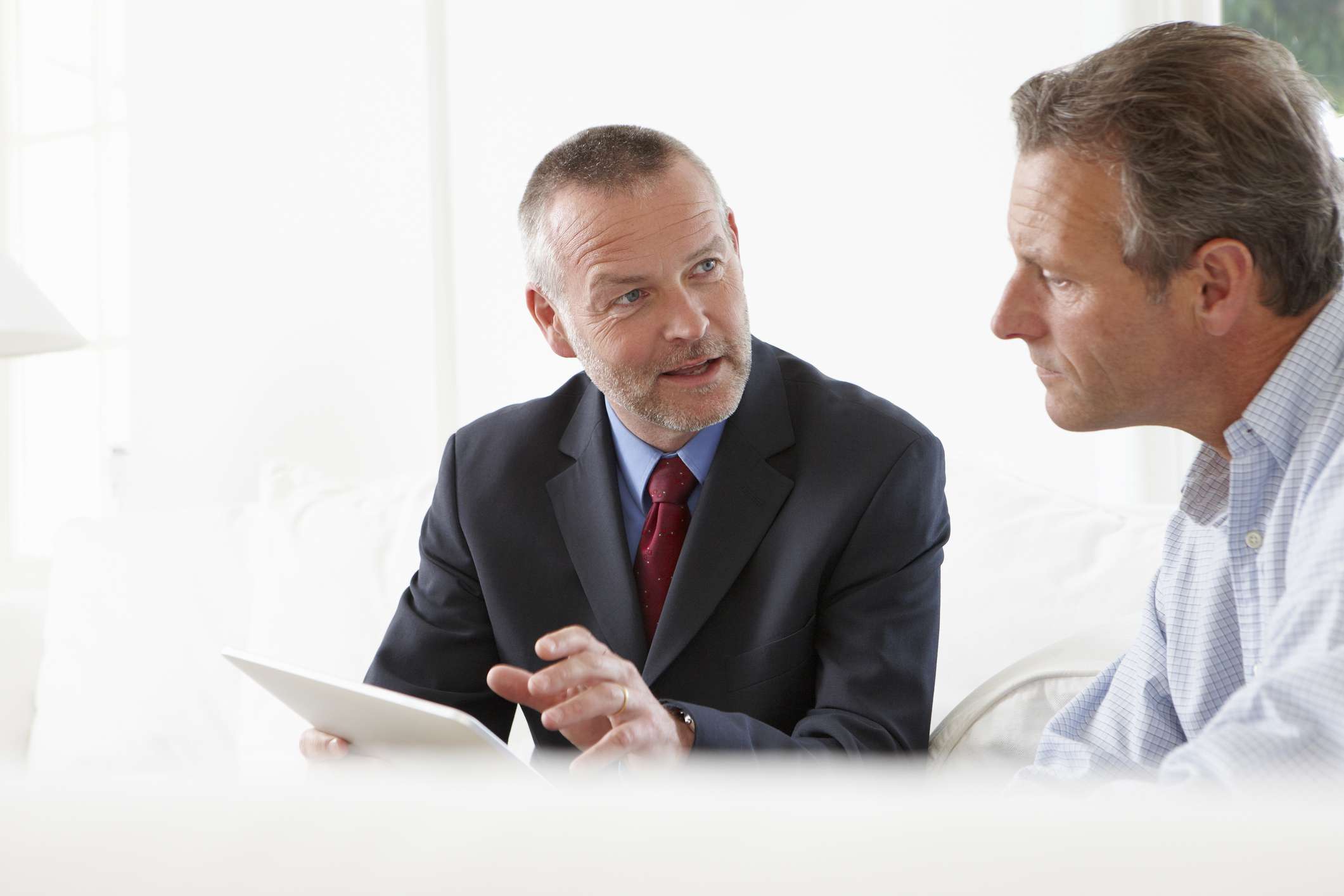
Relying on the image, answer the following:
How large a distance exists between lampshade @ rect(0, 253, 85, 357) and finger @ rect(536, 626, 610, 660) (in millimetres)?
1301

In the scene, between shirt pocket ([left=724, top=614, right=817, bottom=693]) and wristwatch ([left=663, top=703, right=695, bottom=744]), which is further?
shirt pocket ([left=724, top=614, right=817, bottom=693])

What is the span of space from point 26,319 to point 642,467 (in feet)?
3.51

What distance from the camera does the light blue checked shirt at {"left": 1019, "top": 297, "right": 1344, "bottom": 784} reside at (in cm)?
75

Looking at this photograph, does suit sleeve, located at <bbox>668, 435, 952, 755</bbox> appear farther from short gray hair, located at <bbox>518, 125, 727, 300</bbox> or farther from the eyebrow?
short gray hair, located at <bbox>518, 125, 727, 300</bbox>

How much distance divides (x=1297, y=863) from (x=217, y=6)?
3.14m

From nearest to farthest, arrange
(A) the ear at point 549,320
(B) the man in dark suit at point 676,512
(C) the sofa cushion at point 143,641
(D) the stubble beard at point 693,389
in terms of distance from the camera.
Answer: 1. (B) the man in dark suit at point 676,512
2. (D) the stubble beard at point 693,389
3. (A) the ear at point 549,320
4. (C) the sofa cushion at point 143,641

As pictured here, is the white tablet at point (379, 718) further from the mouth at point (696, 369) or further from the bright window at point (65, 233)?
the bright window at point (65, 233)

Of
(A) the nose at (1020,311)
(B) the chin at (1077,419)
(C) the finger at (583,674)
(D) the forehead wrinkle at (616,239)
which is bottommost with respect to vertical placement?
(C) the finger at (583,674)

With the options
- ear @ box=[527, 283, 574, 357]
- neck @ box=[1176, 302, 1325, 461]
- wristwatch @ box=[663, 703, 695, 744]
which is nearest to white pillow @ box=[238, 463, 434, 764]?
ear @ box=[527, 283, 574, 357]

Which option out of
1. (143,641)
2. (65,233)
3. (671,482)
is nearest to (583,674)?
(671,482)

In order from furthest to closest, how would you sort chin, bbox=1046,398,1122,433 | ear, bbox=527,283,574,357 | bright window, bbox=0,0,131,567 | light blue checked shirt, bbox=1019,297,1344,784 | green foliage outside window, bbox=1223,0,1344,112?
1. bright window, bbox=0,0,131,567
2. green foliage outside window, bbox=1223,0,1344,112
3. ear, bbox=527,283,574,357
4. chin, bbox=1046,398,1122,433
5. light blue checked shirt, bbox=1019,297,1344,784

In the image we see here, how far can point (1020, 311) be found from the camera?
1175 millimetres

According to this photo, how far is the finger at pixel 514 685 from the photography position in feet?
3.56

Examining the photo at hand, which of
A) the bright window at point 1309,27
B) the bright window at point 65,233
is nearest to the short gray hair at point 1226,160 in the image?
the bright window at point 1309,27
